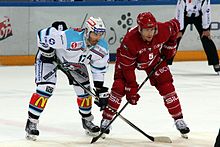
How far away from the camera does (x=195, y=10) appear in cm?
1034

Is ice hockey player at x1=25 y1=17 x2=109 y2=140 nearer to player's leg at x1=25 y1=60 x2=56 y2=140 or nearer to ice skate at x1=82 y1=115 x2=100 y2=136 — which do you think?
player's leg at x1=25 y1=60 x2=56 y2=140

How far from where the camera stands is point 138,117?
7.16 metres

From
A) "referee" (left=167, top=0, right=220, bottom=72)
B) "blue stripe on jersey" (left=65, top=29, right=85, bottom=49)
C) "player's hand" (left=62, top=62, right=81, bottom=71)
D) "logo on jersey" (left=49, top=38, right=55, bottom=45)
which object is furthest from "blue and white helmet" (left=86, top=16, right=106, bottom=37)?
"referee" (left=167, top=0, right=220, bottom=72)

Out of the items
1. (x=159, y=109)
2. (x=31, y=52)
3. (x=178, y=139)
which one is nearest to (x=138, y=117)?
(x=159, y=109)

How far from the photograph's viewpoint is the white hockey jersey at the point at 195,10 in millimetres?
10266

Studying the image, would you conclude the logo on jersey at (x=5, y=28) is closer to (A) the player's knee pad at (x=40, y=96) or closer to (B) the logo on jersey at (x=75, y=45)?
(A) the player's knee pad at (x=40, y=96)

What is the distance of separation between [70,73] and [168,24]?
33.1 inches

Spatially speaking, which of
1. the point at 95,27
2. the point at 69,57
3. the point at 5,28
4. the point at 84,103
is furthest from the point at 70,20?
the point at 95,27

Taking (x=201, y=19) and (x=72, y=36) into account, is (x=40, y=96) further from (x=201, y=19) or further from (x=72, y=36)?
(x=201, y=19)

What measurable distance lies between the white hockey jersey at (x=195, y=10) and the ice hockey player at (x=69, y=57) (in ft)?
14.3

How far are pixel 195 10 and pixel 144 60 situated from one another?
179 inches

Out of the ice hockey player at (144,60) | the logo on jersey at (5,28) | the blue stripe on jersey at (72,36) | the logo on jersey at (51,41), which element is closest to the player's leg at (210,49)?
the logo on jersey at (5,28)

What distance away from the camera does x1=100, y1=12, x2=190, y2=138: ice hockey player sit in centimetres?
579

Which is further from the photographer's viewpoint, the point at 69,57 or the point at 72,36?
the point at 69,57
